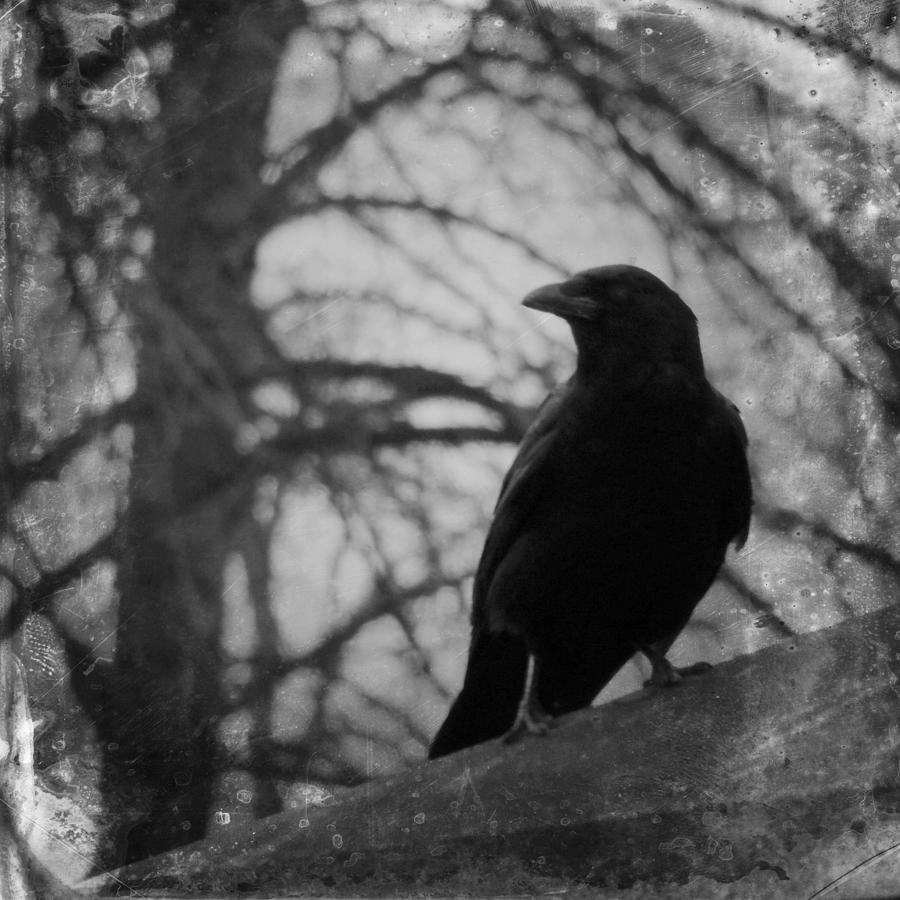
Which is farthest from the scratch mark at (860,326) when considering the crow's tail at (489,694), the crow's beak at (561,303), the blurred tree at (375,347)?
the crow's tail at (489,694)

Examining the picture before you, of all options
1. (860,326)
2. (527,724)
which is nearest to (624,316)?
(860,326)

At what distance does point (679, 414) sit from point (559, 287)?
0.41 m

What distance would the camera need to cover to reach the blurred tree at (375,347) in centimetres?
217

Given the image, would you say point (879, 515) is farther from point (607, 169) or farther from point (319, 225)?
point (319, 225)

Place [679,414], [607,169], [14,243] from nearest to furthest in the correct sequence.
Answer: [679,414], [607,169], [14,243]

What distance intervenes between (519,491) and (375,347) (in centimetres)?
50

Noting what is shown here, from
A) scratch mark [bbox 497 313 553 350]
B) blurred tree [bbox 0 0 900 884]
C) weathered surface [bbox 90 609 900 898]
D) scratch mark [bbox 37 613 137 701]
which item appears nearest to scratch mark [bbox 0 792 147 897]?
blurred tree [bbox 0 0 900 884]

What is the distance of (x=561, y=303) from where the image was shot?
213cm

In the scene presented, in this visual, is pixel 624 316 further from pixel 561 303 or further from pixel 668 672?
pixel 668 672

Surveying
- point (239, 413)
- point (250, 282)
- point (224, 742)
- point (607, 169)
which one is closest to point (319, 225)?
point (250, 282)

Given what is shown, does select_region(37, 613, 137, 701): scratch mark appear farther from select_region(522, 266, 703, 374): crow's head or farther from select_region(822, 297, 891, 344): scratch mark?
select_region(822, 297, 891, 344): scratch mark

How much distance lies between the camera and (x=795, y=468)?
2.17 meters

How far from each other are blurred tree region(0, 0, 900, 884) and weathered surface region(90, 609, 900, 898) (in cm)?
10

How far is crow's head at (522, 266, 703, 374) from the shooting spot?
2092mm
